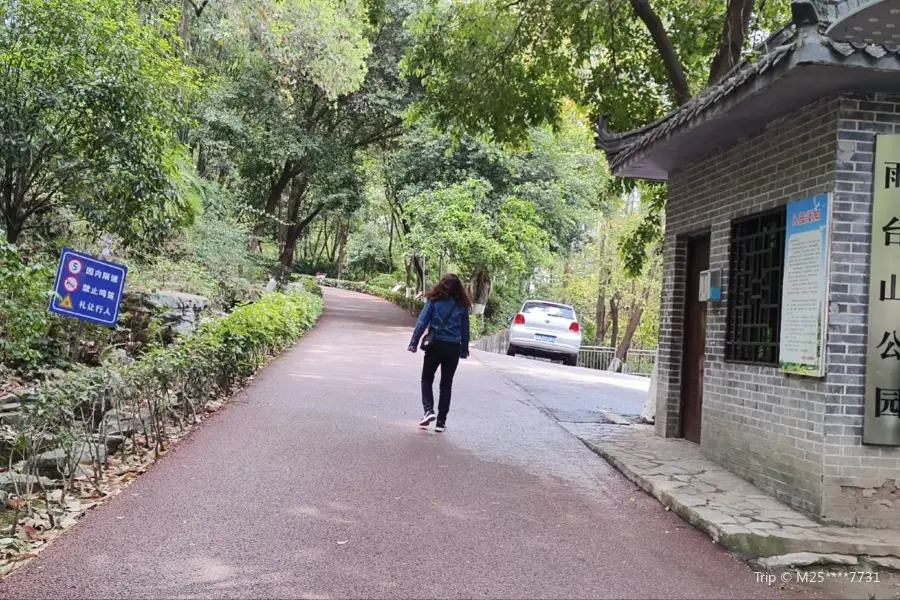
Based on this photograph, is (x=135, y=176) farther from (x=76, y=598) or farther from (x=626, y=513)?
(x=626, y=513)

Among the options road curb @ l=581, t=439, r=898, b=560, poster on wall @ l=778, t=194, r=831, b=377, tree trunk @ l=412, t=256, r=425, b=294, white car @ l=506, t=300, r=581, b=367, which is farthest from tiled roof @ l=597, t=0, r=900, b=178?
tree trunk @ l=412, t=256, r=425, b=294

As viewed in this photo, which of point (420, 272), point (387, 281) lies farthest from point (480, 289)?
point (387, 281)

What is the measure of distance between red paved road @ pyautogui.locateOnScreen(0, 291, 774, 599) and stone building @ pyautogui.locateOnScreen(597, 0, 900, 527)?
115cm

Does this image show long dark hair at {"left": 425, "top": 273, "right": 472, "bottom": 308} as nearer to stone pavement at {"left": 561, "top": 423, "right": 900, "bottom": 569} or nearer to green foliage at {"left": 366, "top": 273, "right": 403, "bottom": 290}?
stone pavement at {"left": 561, "top": 423, "right": 900, "bottom": 569}

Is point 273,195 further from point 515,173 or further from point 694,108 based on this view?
point 694,108

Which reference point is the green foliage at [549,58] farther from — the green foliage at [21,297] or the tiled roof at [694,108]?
the green foliage at [21,297]

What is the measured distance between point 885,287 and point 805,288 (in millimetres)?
528

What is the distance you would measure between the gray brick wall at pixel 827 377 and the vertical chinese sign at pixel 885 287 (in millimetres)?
58

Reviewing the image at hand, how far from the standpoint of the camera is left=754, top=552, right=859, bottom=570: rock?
4418mm

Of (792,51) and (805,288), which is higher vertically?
(792,51)

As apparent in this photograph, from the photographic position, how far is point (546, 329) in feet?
59.0

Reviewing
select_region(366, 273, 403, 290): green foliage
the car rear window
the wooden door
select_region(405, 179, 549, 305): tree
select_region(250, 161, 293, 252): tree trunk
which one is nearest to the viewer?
the wooden door

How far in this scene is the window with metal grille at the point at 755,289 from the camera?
19.7ft

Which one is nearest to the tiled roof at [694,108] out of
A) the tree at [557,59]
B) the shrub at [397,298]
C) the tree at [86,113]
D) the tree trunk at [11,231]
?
the tree at [557,59]
